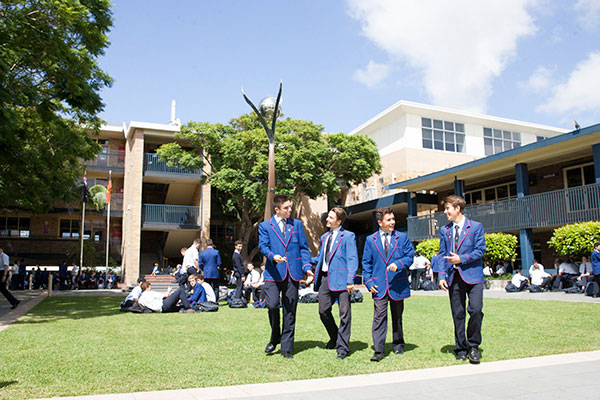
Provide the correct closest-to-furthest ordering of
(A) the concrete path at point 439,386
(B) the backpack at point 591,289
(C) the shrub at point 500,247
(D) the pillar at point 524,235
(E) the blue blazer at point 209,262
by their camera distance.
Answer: (A) the concrete path at point 439,386 < (E) the blue blazer at point 209,262 < (B) the backpack at point 591,289 < (C) the shrub at point 500,247 < (D) the pillar at point 524,235

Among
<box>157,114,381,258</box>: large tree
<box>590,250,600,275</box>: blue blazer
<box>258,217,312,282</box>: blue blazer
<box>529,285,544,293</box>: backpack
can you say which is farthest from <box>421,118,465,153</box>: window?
<box>258,217,312,282</box>: blue blazer

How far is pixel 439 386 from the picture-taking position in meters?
4.22

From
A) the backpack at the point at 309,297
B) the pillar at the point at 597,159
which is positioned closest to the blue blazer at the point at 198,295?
the backpack at the point at 309,297

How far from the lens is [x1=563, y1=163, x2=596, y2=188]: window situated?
67.7 ft

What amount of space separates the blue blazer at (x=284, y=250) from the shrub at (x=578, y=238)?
13639 millimetres

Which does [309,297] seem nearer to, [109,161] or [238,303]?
[238,303]

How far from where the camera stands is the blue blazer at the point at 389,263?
5816 mm

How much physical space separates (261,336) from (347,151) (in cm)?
2119

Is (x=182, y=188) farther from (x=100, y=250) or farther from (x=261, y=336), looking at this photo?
(x=261, y=336)

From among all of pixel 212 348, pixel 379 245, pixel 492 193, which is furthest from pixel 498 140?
pixel 212 348

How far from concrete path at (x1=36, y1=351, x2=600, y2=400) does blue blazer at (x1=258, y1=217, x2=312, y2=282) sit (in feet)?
5.07

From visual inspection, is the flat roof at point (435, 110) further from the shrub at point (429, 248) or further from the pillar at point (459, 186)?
the shrub at point (429, 248)

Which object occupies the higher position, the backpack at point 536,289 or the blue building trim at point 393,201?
the blue building trim at point 393,201

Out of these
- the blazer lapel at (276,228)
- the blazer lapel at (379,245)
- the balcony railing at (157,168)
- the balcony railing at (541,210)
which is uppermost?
the balcony railing at (157,168)
